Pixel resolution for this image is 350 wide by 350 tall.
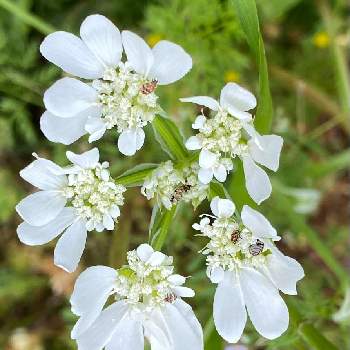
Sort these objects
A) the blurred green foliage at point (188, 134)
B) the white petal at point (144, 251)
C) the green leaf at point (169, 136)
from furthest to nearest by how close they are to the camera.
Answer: the blurred green foliage at point (188, 134), the green leaf at point (169, 136), the white petal at point (144, 251)

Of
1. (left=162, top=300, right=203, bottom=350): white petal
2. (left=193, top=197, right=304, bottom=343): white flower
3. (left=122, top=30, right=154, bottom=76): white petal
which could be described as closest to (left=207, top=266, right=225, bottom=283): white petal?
(left=193, top=197, right=304, bottom=343): white flower

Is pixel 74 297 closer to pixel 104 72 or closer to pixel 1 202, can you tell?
pixel 104 72

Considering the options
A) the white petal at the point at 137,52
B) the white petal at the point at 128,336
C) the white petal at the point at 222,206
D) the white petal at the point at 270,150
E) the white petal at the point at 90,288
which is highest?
the white petal at the point at 137,52

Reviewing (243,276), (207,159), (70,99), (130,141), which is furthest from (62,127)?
(243,276)

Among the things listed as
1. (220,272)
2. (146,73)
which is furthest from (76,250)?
(146,73)

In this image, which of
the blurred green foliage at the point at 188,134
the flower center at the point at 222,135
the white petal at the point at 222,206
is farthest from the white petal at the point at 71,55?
the blurred green foliage at the point at 188,134

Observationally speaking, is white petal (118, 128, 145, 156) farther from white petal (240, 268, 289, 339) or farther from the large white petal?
white petal (240, 268, 289, 339)

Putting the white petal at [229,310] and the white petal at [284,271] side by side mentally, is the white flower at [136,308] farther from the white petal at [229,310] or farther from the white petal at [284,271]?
the white petal at [284,271]

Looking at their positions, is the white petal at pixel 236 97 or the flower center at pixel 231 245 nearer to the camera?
the white petal at pixel 236 97
